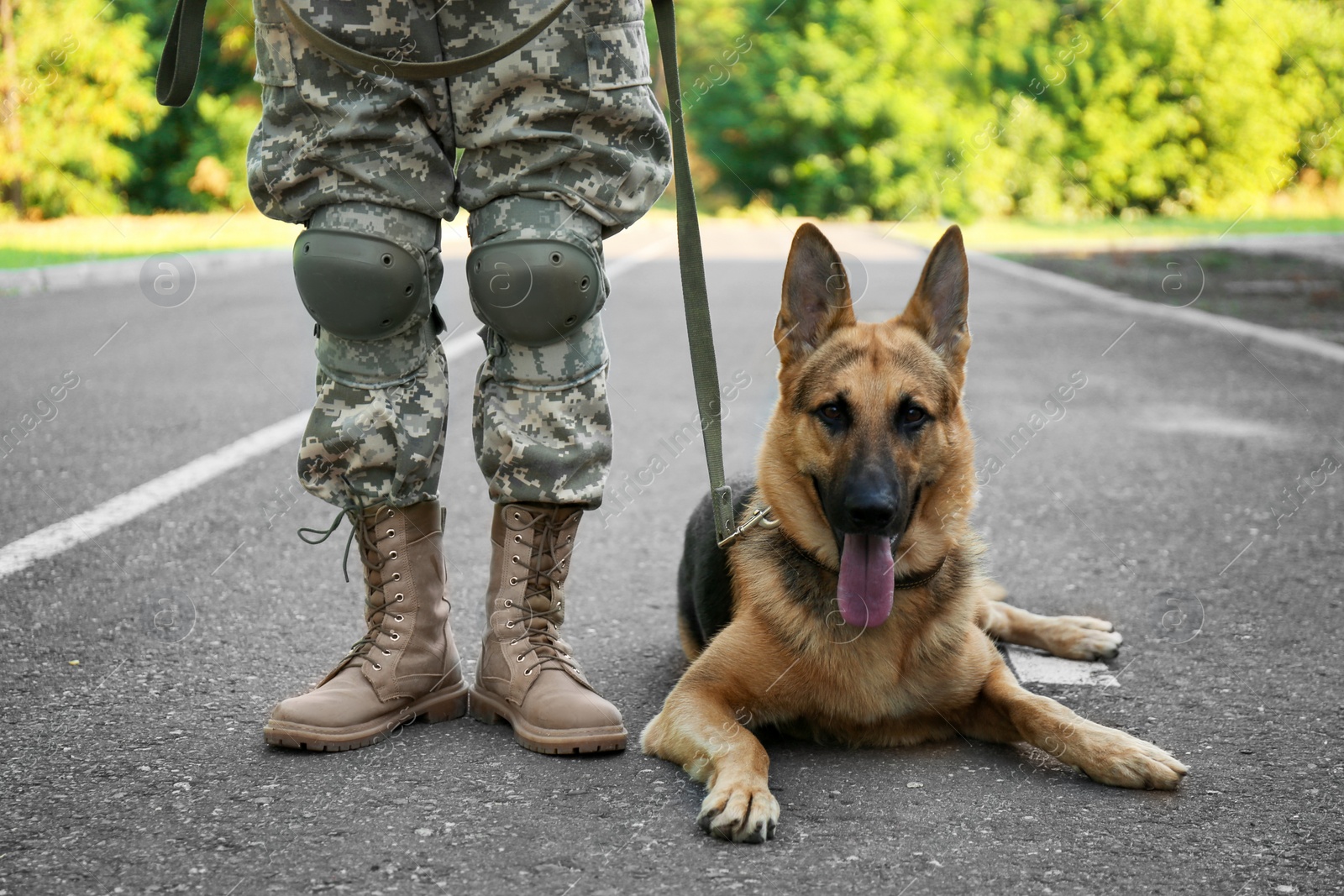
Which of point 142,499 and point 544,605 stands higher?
point 544,605

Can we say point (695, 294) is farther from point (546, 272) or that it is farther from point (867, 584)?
point (867, 584)

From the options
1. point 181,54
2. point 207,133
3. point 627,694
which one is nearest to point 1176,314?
point 627,694

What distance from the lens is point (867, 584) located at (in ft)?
9.21

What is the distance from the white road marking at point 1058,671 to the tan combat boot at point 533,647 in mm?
1233

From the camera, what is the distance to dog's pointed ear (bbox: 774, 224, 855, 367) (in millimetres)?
3133

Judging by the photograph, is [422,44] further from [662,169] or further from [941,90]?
[941,90]

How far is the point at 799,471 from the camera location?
300cm

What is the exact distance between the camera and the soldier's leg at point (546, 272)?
105 inches

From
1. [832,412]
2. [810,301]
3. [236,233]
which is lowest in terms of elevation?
[236,233]

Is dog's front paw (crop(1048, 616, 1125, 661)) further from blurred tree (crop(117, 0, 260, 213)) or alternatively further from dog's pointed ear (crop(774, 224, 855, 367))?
blurred tree (crop(117, 0, 260, 213))

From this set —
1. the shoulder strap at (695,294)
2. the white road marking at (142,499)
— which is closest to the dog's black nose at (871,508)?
the shoulder strap at (695,294)

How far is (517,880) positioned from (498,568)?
923 mm

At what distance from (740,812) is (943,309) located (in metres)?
1.46

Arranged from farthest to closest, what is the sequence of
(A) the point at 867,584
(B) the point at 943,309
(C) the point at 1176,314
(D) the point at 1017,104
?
(D) the point at 1017,104 → (C) the point at 1176,314 → (B) the point at 943,309 → (A) the point at 867,584
